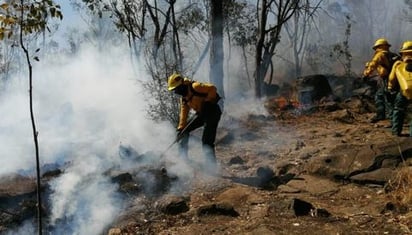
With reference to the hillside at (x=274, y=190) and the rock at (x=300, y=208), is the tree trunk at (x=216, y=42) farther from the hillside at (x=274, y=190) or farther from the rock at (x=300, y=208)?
the rock at (x=300, y=208)

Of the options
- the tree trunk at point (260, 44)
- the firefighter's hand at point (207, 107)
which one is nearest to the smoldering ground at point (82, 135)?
the firefighter's hand at point (207, 107)

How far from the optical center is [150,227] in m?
5.53

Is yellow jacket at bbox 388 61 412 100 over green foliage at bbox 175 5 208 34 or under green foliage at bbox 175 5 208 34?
under

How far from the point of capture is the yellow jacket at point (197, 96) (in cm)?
707

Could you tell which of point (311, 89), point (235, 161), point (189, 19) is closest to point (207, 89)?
point (235, 161)

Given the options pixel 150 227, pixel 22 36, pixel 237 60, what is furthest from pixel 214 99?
pixel 237 60

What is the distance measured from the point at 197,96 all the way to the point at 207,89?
20 centimetres

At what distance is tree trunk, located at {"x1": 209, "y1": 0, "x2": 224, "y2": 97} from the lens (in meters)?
11.0

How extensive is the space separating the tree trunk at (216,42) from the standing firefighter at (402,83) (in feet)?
14.2

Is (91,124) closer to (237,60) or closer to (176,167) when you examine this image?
(176,167)

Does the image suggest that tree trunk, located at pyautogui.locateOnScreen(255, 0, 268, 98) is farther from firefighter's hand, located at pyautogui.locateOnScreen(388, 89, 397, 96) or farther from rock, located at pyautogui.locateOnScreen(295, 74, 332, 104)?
firefighter's hand, located at pyautogui.locateOnScreen(388, 89, 397, 96)

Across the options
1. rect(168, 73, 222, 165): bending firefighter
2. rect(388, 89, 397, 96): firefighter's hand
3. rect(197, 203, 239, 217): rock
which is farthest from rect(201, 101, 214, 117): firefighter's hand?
rect(388, 89, 397, 96): firefighter's hand

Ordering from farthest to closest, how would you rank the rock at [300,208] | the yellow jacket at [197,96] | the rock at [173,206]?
the yellow jacket at [197,96], the rock at [173,206], the rock at [300,208]

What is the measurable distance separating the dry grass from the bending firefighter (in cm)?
278
